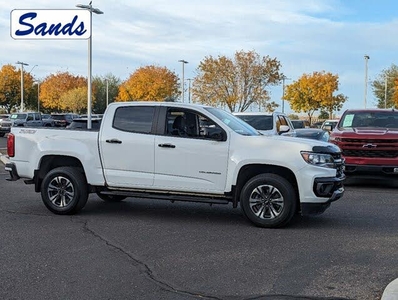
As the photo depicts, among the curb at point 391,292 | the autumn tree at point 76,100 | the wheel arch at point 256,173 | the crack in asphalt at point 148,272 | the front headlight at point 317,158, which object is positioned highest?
the autumn tree at point 76,100

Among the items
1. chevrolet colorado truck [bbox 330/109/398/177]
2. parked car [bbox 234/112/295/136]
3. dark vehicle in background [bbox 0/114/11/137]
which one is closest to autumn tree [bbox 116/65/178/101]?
dark vehicle in background [bbox 0/114/11/137]

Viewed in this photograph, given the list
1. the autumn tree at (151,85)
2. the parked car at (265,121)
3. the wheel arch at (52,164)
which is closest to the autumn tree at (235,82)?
the autumn tree at (151,85)

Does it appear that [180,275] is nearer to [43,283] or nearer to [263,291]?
[263,291]

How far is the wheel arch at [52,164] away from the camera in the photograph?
9.46 m

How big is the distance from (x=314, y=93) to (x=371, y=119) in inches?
1967

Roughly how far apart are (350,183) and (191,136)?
24.0ft

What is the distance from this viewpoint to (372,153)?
13.1 m

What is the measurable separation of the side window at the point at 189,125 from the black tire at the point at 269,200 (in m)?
1.00

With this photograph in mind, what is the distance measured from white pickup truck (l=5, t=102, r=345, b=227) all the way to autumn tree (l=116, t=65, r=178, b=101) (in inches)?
1958

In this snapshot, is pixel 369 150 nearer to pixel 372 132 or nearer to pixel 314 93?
pixel 372 132

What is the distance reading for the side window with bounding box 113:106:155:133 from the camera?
9039mm

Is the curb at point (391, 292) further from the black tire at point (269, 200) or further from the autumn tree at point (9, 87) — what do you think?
the autumn tree at point (9, 87)

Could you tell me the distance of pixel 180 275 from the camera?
6012mm

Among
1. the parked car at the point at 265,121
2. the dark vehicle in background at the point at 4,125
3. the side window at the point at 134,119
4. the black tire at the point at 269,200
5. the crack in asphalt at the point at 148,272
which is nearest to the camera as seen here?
the crack in asphalt at the point at 148,272
